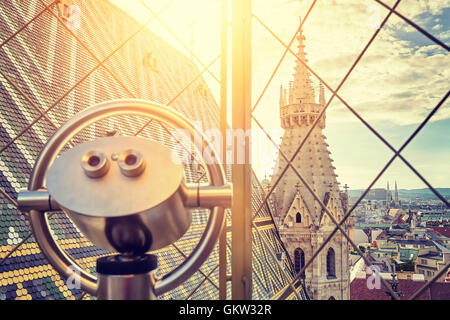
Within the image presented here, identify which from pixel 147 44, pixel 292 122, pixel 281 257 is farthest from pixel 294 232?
pixel 147 44

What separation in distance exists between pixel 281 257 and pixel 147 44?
42.5 ft

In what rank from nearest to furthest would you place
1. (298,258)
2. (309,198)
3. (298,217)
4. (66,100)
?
(66,100), (298,217), (309,198), (298,258)

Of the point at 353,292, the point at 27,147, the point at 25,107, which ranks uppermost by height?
the point at 25,107

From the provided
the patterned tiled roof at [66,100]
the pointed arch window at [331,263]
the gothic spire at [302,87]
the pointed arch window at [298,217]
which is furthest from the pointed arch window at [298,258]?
the gothic spire at [302,87]

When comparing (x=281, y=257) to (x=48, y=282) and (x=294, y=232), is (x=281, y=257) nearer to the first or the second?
(x=294, y=232)

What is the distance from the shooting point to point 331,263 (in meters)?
26.0

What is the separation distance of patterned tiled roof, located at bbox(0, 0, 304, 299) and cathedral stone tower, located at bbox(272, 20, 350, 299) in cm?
359

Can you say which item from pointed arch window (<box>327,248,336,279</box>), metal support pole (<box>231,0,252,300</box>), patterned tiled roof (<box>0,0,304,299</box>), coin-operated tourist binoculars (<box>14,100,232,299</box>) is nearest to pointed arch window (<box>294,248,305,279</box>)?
pointed arch window (<box>327,248,336,279</box>)

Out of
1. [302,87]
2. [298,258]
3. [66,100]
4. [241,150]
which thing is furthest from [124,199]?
[298,258]

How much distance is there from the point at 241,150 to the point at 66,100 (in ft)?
44.0

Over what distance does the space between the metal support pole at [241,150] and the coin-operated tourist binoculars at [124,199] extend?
640 mm

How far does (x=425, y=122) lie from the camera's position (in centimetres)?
135

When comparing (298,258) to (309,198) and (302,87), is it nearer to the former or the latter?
(309,198)

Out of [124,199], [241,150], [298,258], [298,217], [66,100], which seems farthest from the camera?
[298,258]
